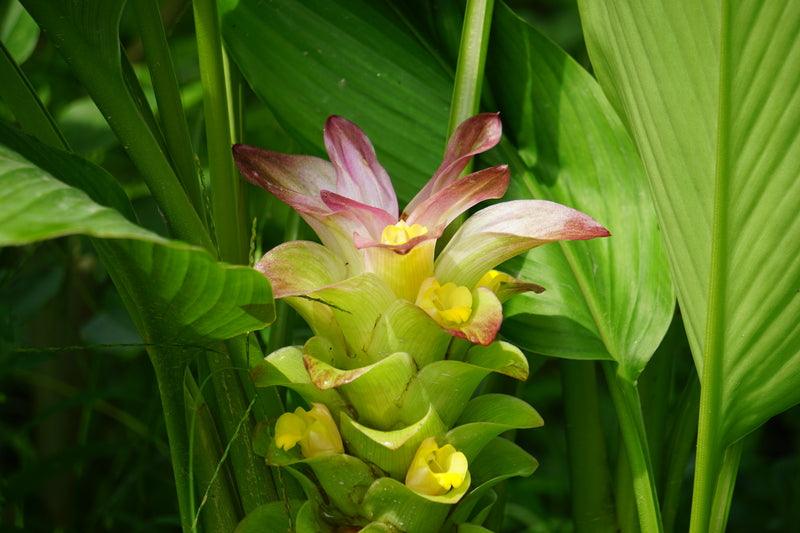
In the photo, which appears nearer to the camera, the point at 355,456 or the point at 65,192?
the point at 65,192

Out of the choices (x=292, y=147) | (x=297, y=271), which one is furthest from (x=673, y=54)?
(x=292, y=147)

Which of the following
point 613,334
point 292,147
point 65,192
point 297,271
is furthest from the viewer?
point 292,147

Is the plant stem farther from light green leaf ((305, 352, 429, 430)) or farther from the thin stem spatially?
light green leaf ((305, 352, 429, 430))

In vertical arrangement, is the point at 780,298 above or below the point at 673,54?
below

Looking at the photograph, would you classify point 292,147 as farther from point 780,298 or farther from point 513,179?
point 780,298

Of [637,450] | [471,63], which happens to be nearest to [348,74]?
[471,63]

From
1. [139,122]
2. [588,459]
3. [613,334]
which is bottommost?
[588,459]

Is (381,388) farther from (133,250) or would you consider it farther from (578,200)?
(578,200)
